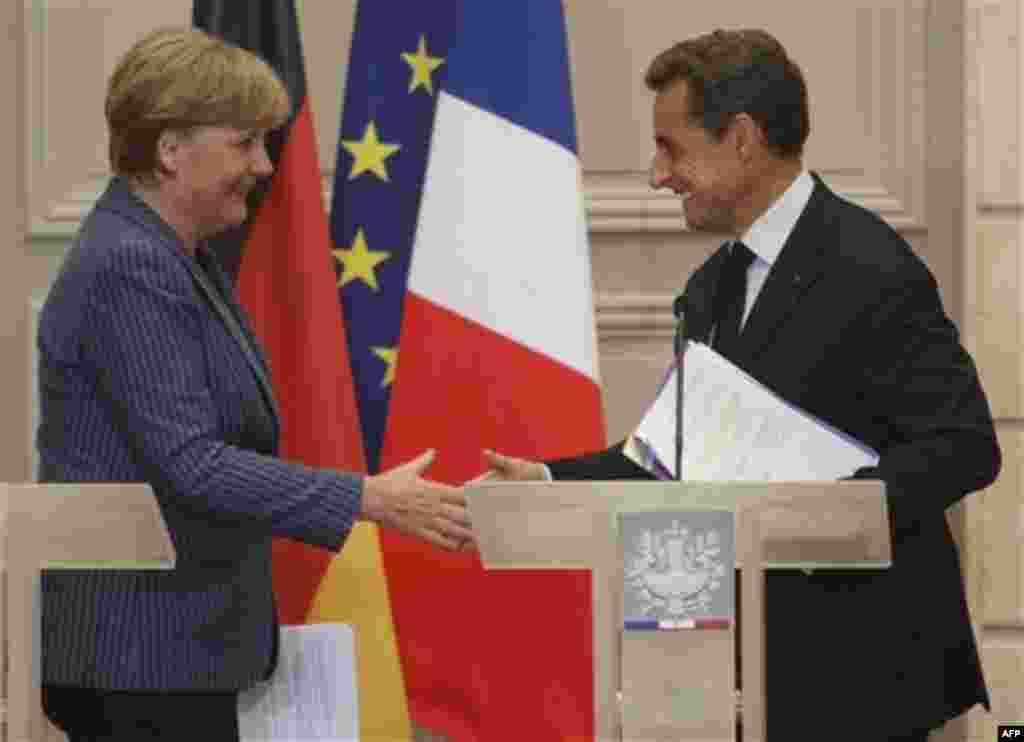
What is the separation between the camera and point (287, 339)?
3.90 m

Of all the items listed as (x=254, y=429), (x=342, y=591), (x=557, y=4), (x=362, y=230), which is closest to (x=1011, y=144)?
(x=557, y=4)

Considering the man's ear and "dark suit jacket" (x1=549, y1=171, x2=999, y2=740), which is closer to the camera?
"dark suit jacket" (x1=549, y1=171, x2=999, y2=740)

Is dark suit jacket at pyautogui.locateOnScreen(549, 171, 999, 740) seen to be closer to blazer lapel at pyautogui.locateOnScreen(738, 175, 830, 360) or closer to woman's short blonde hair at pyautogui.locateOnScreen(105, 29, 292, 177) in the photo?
blazer lapel at pyautogui.locateOnScreen(738, 175, 830, 360)

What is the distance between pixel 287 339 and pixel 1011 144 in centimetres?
142

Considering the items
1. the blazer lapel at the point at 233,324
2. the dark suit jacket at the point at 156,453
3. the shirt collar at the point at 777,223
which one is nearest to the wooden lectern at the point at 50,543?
the dark suit jacket at the point at 156,453

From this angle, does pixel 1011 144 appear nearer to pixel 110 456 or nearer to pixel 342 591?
pixel 342 591

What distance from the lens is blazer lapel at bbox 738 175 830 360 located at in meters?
3.01

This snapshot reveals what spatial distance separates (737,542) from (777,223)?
786mm

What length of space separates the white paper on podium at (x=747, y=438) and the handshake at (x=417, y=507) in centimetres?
41

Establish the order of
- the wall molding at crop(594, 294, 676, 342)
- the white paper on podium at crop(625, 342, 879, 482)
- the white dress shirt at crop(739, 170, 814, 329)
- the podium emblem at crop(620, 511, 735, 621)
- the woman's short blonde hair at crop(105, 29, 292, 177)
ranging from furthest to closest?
the wall molding at crop(594, 294, 676, 342) → the white dress shirt at crop(739, 170, 814, 329) → the woman's short blonde hair at crop(105, 29, 292, 177) → the white paper on podium at crop(625, 342, 879, 482) → the podium emblem at crop(620, 511, 735, 621)

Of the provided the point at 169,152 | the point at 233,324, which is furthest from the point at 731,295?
the point at 169,152

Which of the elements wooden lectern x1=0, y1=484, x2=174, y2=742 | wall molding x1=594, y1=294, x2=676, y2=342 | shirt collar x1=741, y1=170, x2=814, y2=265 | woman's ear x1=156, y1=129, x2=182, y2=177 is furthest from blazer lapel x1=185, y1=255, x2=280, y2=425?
wall molding x1=594, y1=294, x2=676, y2=342

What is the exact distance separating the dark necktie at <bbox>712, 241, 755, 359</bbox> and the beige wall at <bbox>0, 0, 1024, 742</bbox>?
3.99 ft

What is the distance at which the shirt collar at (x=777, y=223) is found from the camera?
3.10 meters
